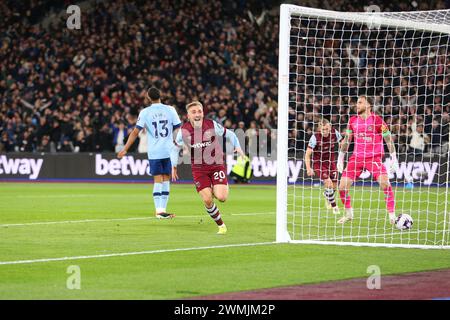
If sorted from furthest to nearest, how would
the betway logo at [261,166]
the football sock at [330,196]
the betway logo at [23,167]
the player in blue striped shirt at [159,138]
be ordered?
1. the betway logo at [23,167]
2. the betway logo at [261,166]
3. the football sock at [330,196]
4. the player in blue striped shirt at [159,138]

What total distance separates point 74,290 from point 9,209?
428 inches

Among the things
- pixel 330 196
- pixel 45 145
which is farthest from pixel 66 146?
pixel 330 196

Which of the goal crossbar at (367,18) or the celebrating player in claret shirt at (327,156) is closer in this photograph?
the goal crossbar at (367,18)

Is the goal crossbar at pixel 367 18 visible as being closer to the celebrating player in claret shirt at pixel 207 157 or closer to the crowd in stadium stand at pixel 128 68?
the celebrating player in claret shirt at pixel 207 157

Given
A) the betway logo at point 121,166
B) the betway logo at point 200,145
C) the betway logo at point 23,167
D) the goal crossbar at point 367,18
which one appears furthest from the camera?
the betway logo at point 23,167

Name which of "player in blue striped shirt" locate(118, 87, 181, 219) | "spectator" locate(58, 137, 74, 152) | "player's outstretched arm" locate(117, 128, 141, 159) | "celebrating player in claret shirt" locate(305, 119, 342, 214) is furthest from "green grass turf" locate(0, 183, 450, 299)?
"spectator" locate(58, 137, 74, 152)

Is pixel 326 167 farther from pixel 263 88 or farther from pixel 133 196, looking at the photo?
pixel 263 88

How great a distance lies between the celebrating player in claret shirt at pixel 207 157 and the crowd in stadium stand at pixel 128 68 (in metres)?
16.6

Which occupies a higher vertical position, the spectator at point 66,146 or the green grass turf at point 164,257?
the spectator at point 66,146

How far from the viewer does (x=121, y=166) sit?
31766mm

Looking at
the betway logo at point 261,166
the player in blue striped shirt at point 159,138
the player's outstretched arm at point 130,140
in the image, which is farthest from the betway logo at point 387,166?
the player's outstretched arm at point 130,140

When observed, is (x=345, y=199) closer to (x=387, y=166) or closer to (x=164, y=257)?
(x=164, y=257)

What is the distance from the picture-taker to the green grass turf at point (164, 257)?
8727mm
